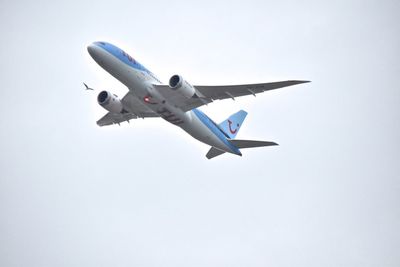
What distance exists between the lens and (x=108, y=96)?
4225 cm

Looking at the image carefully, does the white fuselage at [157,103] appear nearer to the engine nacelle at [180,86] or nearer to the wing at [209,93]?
the wing at [209,93]

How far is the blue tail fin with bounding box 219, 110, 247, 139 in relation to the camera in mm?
49938

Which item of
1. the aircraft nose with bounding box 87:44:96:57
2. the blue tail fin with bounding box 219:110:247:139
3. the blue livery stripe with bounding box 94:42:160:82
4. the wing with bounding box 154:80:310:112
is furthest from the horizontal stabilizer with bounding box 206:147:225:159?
the aircraft nose with bounding box 87:44:96:57

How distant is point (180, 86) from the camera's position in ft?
122

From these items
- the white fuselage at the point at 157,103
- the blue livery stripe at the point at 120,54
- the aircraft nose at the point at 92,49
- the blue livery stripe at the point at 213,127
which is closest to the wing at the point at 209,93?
the white fuselage at the point at 157,103

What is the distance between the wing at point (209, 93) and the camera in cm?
3825

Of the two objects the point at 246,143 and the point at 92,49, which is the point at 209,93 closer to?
the point at 246,143

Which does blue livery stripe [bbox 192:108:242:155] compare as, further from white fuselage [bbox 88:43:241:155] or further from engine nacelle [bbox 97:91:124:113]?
engine nacelle [bbox 97:91:124:113]

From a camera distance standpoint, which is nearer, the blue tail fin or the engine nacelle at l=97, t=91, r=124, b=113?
the engine nacelle at l=97, t=91, r=124, b=113

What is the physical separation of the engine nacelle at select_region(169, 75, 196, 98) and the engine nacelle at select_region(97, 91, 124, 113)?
7227mm

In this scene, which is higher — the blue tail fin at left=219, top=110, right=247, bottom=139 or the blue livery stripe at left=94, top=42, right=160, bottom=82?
the blue tail fin at left=219, top=110, right=247, bottom=139
